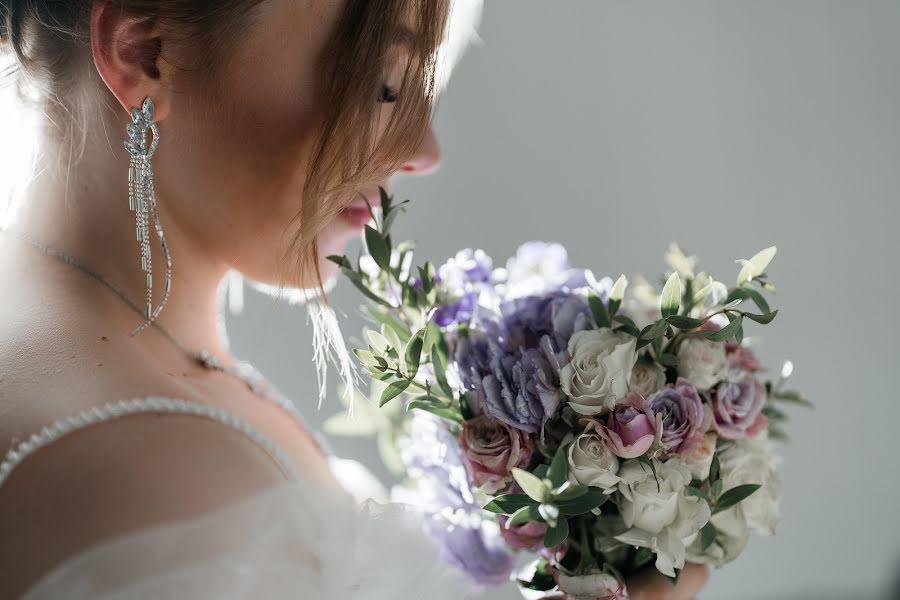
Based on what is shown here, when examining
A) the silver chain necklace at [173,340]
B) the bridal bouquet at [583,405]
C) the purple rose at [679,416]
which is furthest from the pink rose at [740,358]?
the silver chain necklace at [173,340]

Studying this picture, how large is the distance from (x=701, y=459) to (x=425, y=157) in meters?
0.46

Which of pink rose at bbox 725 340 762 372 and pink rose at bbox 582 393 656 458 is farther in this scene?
pink rose at bbox 725 340 762 372

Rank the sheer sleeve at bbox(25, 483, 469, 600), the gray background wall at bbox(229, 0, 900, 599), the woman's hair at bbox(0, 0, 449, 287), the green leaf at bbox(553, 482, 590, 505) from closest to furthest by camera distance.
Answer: the sheer sleeve at bbox(25, 483, 469, 600)
the green leaf at bbox(553, 482, 590, 505)
the woman's hair at bbox(0, 0, 449, 287)
the gray background wall at bbox(229, 0, 900, 599)

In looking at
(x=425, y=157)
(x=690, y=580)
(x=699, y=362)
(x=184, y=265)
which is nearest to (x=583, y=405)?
(x=699, y=362)

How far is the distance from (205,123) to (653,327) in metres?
0.50

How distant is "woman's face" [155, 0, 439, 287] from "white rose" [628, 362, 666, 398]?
1.18 ft

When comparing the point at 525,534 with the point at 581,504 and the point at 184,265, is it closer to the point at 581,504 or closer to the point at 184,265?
the point at 581,504

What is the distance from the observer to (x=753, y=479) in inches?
31.6

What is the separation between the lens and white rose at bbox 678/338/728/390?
0.77m

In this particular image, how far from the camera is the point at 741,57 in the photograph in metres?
1.85

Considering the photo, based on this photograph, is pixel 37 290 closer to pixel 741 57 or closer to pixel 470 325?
pixel 470 325

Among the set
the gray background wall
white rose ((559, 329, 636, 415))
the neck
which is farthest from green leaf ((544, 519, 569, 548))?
the gray background wall

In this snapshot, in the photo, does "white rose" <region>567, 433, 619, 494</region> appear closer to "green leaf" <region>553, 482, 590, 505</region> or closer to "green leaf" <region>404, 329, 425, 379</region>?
"green leaf" <region>553, 482, 590, 505</region>

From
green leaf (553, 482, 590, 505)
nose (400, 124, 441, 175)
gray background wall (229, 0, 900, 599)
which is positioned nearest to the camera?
green leaf (553, 482, 590, 505)
